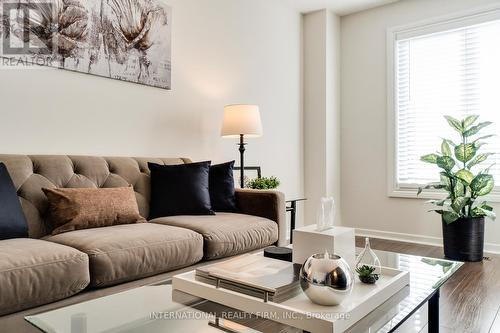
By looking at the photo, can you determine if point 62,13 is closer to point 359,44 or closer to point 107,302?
point 107,302

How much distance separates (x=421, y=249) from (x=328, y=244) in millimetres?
2795

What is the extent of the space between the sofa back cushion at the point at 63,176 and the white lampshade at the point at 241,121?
69 cm

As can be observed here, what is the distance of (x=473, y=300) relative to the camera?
89.8 inches

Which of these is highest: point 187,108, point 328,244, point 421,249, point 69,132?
point 187,108

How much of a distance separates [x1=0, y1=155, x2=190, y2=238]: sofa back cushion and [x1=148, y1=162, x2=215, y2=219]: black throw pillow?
8 cm

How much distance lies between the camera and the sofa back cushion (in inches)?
75.3

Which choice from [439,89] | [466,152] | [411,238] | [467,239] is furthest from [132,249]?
[439,89]

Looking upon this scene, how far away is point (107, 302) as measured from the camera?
3.85 feet

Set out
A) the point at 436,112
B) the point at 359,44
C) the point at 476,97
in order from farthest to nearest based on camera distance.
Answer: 1. the point at 359,44
2. the point at 436,112
3. the point at 476,97

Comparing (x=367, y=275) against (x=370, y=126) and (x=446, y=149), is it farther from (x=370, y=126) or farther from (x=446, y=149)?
(x=370, y=126)

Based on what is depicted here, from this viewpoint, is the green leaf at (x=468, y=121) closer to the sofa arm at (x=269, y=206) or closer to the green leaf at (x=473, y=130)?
the green leaf at (x=473, y=130)

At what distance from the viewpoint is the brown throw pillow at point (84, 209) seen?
1876mm

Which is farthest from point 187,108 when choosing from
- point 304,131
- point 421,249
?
point 421,249

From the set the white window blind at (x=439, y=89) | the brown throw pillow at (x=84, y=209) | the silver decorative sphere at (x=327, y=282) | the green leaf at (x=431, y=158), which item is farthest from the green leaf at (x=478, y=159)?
the brown throw pillow at (x=84, y=209)
